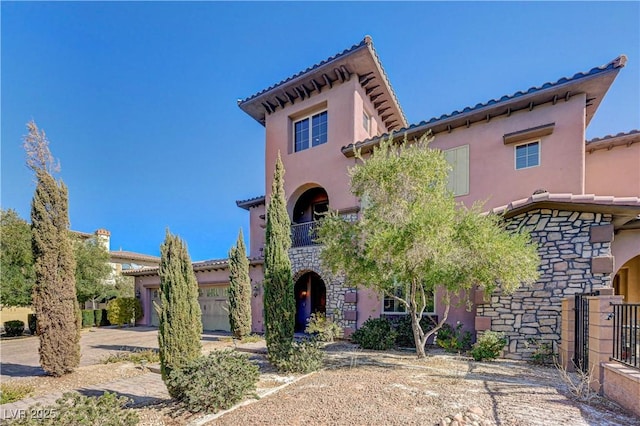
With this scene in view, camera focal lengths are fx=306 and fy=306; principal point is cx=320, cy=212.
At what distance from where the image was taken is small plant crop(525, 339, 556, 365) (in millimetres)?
7570

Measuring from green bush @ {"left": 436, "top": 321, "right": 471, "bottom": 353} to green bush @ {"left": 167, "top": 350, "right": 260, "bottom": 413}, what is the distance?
6.04 m

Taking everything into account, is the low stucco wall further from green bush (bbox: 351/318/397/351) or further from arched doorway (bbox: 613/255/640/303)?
arched doorway (bbox: 613/255/640/303)

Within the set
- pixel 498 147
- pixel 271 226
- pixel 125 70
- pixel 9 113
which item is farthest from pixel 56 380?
pixel 498 147

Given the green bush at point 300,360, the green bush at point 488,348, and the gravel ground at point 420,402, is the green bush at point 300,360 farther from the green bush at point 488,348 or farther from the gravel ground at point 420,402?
the green bush at point 488,348

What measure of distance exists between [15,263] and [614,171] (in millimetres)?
27288

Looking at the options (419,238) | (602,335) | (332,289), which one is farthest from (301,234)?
(602,335)

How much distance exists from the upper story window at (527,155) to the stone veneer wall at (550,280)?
222 cm

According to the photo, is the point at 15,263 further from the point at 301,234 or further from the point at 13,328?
the point at 301,234

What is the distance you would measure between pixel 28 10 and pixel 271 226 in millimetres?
9263

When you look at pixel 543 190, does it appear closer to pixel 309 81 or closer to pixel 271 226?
pixel 271 226

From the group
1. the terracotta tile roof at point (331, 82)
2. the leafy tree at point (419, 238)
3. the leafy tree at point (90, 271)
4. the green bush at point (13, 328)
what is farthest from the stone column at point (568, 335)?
the green bush at point (13, 328)

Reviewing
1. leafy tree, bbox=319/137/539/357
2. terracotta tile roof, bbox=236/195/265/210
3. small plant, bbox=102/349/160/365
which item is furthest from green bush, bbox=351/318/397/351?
terracotta tile roof, bbox=236/195/265/210

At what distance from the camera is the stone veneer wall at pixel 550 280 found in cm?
761

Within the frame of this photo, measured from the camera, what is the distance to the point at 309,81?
1319cm
